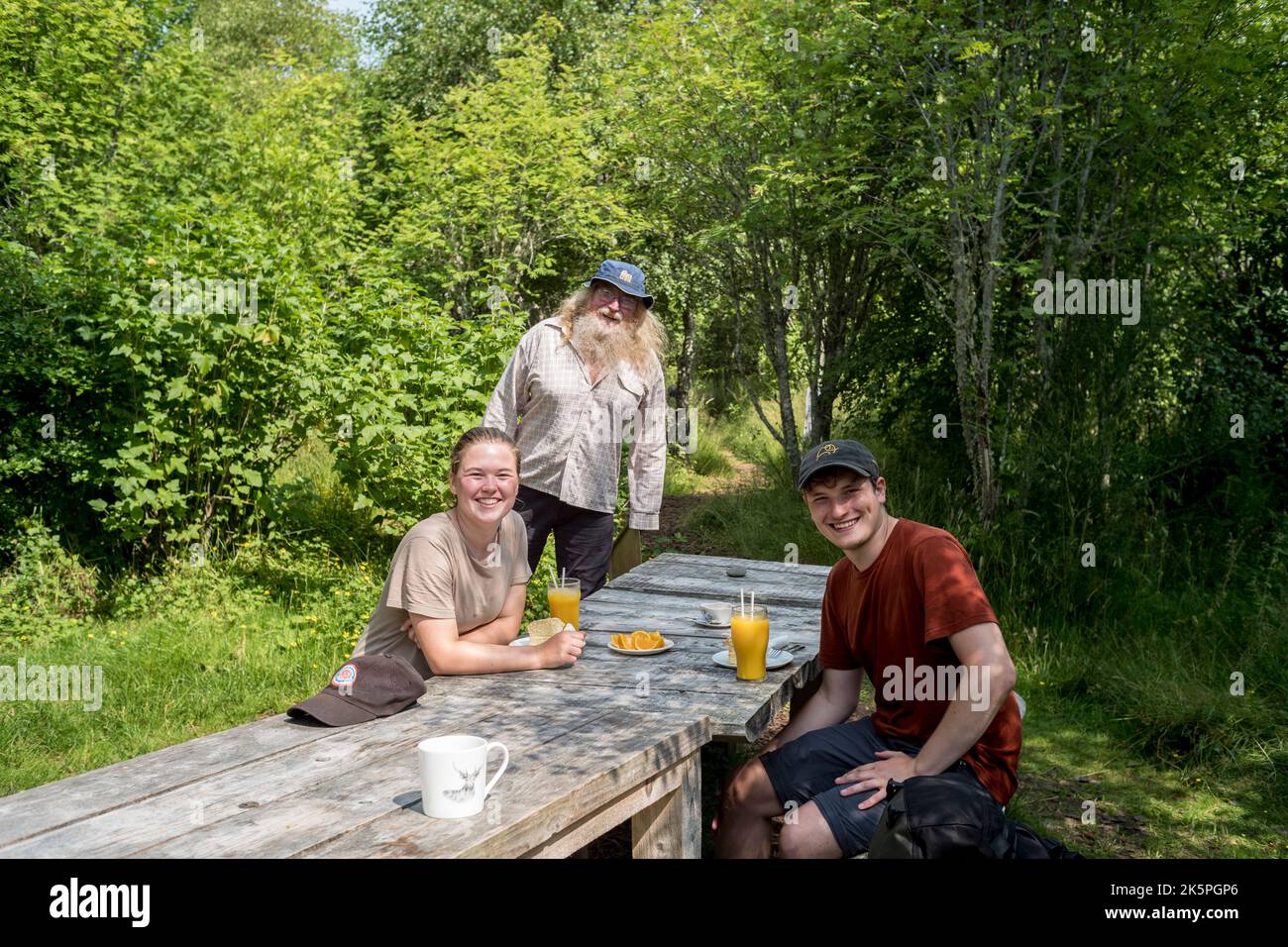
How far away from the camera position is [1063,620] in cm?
610

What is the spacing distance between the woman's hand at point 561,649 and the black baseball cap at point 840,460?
→ 0.84 metres

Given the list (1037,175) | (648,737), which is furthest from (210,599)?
(1037,175)

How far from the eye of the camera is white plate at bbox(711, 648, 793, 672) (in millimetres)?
3404

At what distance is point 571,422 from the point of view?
4836mm

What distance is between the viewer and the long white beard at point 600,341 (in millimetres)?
4832

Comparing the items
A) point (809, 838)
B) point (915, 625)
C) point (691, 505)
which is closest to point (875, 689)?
point (915, 625)

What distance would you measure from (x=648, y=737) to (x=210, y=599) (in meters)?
4.59

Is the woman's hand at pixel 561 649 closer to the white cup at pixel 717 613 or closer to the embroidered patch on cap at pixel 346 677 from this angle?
the embroidered patch on cap at pixel 346 677

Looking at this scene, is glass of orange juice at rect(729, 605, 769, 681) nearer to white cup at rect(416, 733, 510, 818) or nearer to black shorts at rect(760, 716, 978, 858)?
black shorts at rect(760, 716, 978, 858)

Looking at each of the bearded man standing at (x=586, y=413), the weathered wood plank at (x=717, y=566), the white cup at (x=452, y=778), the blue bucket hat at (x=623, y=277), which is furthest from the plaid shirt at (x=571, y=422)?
the white cup at (x=452, y=778)

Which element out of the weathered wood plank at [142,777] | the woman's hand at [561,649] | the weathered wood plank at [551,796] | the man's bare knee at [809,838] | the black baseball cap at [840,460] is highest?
the black baseball cap at [840,460]

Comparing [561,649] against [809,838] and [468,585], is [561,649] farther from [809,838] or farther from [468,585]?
[809,838]

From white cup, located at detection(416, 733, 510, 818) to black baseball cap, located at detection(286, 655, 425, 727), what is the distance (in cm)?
64

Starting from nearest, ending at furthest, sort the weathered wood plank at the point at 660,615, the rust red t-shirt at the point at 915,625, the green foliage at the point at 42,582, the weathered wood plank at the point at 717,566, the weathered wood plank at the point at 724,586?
the rust red t-shirt at the point at 915,625 < the weathered wood plank at the point at 660,615 < the weathered wood plank at the point at 724,586 < the weathered wood plank at the point at 717,566 < the green foliage at the point at 42,582
